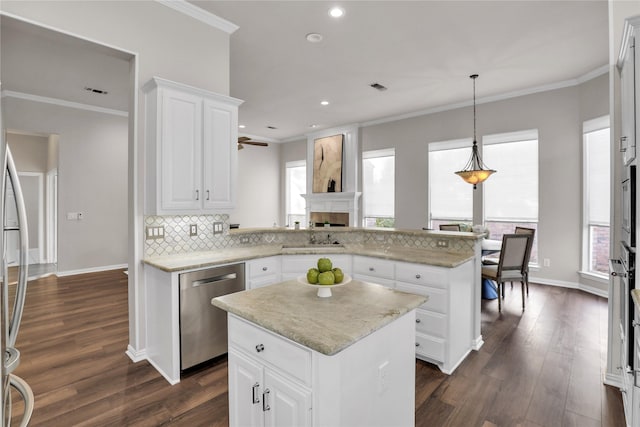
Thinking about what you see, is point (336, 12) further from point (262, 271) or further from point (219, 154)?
point (262, 271)

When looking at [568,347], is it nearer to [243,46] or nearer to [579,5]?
[579,5]

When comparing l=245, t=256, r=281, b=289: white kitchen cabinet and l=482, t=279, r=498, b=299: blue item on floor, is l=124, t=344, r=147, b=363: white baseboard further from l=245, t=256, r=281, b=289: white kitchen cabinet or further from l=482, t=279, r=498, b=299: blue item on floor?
l=482, t=279, r=498, b=299: blue item on floor

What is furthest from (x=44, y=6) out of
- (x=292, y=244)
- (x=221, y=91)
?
(x=292, y=244)

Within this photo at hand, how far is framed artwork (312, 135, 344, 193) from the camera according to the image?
25.2 feet

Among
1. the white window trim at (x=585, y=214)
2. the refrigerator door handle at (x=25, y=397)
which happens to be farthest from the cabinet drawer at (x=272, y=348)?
the white window trim at (x=585, y=214)

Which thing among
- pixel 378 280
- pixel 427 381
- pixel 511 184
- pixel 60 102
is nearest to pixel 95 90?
pixel 60 102

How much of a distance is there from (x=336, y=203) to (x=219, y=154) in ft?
16.3

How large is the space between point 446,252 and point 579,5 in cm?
261

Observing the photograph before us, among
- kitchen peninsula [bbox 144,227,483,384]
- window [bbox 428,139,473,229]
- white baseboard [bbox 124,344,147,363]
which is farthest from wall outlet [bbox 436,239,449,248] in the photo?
window [bbox 428,139,473,229]

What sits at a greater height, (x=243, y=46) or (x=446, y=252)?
(x=243, y=46)

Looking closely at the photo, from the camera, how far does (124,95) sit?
5496 millimetres

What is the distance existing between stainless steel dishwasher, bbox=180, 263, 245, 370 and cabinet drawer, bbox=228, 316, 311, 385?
43.2 inches

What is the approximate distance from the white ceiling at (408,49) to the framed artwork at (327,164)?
178cm

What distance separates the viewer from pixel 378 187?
7328 millimetres
